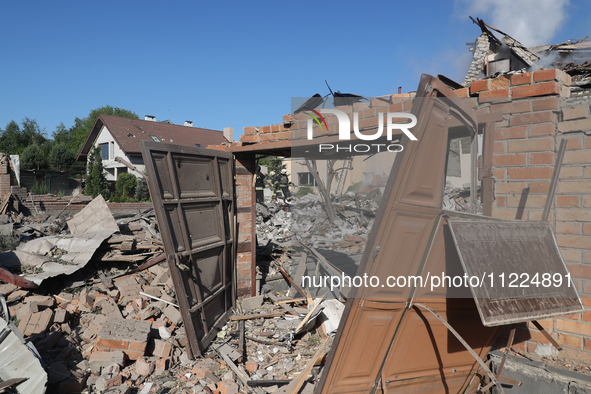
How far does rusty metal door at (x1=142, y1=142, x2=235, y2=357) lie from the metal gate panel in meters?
3.23

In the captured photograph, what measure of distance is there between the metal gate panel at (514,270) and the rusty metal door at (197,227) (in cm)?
323

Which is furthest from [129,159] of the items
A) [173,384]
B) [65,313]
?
[173,384]

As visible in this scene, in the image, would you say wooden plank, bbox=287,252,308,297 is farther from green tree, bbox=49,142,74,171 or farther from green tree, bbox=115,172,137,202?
green tree, bbox=49,142,74,171

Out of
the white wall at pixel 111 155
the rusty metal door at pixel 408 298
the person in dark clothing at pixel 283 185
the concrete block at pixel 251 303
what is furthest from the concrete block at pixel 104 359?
the white wall at pixel 111 155

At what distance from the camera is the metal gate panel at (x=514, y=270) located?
78.0 inches

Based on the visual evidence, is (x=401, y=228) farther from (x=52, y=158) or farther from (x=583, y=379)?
(x=52, y=158)

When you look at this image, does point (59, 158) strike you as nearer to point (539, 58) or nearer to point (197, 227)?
point (197, 227)

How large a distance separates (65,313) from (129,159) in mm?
22547

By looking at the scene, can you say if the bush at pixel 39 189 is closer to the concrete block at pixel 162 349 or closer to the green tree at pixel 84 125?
the concrete block at pixel 162 349

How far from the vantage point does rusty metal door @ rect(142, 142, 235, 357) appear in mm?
4184

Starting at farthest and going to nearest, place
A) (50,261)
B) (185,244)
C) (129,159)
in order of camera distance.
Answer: (129,159) → (50,261) → (185,244)

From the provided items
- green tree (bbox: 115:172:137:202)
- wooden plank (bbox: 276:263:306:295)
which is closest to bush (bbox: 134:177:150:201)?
green tree (bbox: 115:172:137:202)

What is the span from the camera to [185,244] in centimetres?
445

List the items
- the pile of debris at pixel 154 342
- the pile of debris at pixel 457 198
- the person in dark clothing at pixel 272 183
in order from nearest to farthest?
the pile of debris at pixel 154 342, the pile of debris at pixel 457 198, the person in dark clothing at pixel 272 183
